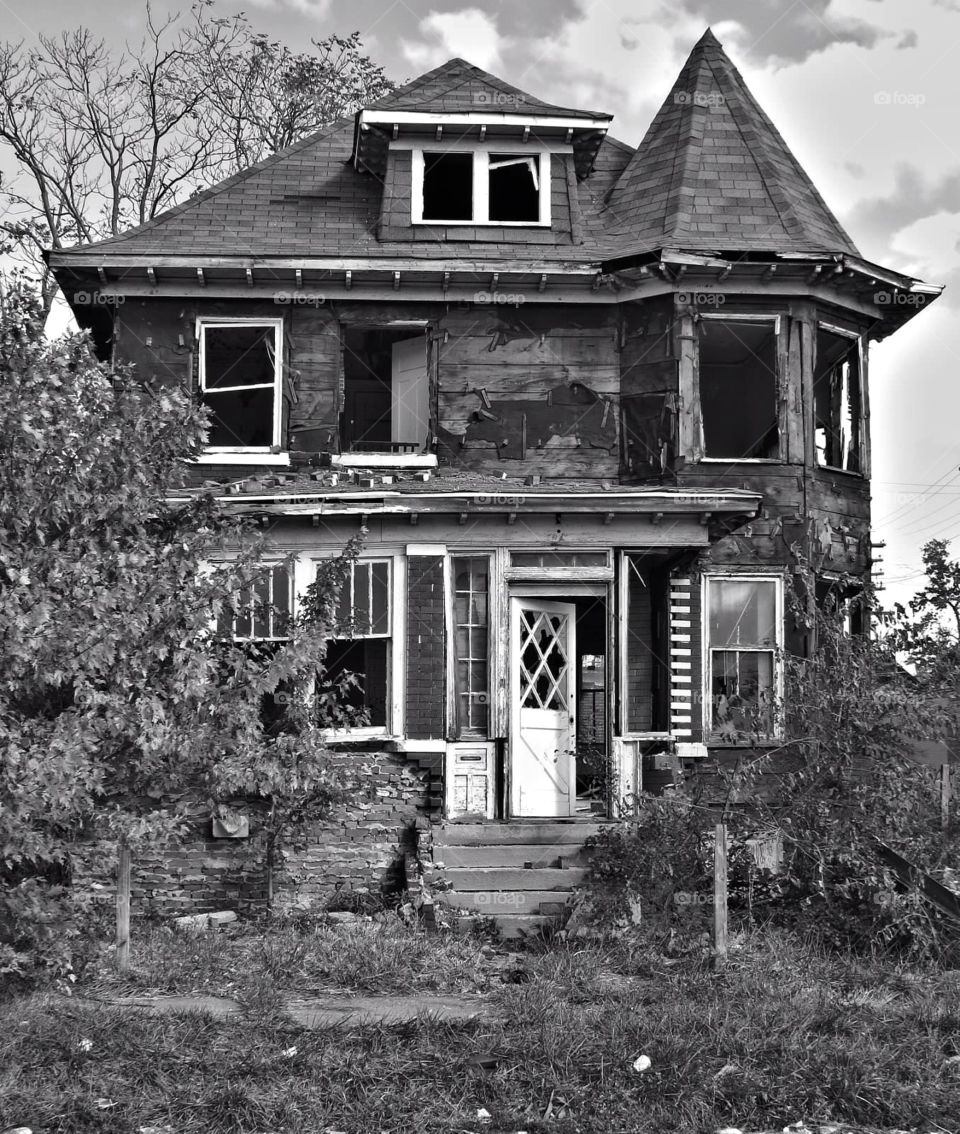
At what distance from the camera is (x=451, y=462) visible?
49.7 feet

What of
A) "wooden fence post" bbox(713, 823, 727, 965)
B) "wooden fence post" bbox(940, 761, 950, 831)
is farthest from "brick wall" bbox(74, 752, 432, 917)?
"wooden fence post" bbox(940, 761, 950, 831)

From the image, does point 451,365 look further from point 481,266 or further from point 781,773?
point 781,773

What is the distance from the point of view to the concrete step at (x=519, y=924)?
425 inches

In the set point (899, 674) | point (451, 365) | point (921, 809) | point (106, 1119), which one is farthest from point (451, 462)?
point (106, 1119)

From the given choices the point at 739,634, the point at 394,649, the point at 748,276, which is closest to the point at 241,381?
the point at 394,649

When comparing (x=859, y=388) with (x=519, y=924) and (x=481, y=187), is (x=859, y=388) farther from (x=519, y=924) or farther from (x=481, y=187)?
(x=519, y=924)

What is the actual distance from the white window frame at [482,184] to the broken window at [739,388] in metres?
2.56

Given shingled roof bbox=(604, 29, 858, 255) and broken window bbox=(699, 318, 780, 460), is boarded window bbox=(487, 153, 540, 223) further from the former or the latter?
broken window bbox=(699, 318, 780, 460)

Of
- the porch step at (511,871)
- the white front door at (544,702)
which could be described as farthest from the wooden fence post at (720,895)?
the white front door at (544,702)

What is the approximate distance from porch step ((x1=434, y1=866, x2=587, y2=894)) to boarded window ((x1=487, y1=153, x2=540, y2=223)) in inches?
327

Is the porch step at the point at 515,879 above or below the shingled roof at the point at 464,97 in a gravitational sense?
below

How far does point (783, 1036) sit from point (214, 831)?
6542mm

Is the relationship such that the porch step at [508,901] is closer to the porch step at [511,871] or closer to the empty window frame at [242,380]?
the porch step at [511,871]

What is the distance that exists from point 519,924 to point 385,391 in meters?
7.53
